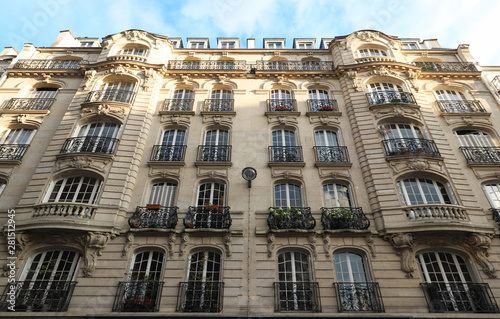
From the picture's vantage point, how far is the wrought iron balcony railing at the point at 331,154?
1322cm

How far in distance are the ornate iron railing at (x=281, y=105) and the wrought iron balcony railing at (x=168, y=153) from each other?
5.43 m

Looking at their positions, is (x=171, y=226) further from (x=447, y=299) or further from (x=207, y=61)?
(x=207, y=61)

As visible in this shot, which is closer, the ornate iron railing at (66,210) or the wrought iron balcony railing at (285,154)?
the ornate iron railing at (66,210)

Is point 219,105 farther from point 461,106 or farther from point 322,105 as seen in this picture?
point 461,106

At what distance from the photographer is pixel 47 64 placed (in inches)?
749

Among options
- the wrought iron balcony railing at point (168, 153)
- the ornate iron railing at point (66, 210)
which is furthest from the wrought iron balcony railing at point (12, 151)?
the wrought iron balcony railing at point (168, 153)

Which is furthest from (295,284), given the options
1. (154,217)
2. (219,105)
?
(219,105)

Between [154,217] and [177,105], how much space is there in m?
7.08

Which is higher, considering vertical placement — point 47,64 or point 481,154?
point 47,64

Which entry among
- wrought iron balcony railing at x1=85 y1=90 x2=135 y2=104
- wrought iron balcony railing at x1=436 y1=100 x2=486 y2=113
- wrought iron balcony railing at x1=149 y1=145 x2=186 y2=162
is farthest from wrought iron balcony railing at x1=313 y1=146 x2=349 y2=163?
wrought iron balcony railing at x1=85 y1=90 x2=135 y2=104

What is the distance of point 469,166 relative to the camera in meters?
12.9

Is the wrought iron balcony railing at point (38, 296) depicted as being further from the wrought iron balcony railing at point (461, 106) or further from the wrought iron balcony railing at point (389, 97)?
the wrought iron balcony railing at point (461, 106)

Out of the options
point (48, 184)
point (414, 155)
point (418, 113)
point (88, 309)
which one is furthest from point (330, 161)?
point (48, 184)

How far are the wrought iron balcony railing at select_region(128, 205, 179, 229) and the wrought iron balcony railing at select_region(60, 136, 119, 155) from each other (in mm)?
3489
